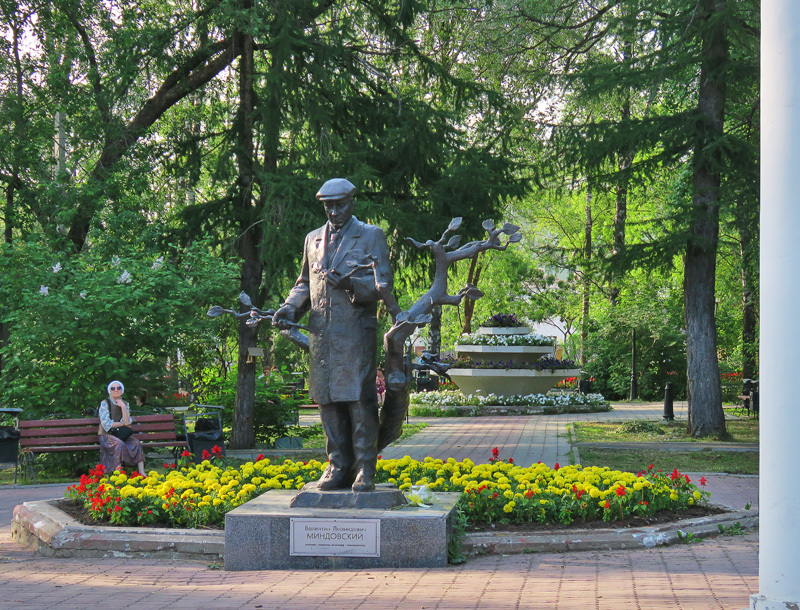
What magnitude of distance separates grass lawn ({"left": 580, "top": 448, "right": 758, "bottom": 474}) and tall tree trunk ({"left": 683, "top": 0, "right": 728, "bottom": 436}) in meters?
2.11

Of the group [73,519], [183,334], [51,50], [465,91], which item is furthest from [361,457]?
[51,50]

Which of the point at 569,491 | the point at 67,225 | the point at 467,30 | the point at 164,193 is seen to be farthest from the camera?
the point at 467,30

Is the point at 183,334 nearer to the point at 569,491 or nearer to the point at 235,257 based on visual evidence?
the point at 235,257

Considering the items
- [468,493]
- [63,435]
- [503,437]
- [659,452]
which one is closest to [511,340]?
[503,437]

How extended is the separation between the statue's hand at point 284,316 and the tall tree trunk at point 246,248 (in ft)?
26.8

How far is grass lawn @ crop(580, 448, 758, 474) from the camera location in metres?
13.2

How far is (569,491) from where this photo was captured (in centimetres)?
793

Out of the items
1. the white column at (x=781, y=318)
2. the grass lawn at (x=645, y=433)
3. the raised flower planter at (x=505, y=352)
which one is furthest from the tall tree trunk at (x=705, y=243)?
the white column at (x=781, y=318)

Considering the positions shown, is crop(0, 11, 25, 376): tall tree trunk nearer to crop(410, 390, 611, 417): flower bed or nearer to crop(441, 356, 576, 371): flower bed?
crop(410, 390, 611, 417): flower bed

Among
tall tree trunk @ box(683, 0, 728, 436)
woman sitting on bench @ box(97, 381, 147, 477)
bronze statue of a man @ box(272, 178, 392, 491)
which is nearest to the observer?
bronze statue of a man @ box(272, 178, 392, 491)

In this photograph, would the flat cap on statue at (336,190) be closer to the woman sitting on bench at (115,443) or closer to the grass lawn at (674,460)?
the woman sitting on bench at (115,443)

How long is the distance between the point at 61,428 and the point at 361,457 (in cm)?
658

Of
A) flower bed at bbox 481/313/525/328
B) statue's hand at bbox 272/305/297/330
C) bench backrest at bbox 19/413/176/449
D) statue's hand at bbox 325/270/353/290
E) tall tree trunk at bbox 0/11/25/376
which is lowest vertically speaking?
bench backrest at bbox 19/413/176/449

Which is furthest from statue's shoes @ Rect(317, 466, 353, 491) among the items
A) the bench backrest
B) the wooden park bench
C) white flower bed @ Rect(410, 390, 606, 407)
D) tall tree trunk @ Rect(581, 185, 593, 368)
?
tall tree trunk @ Rect(581, 185, 593, 368)
